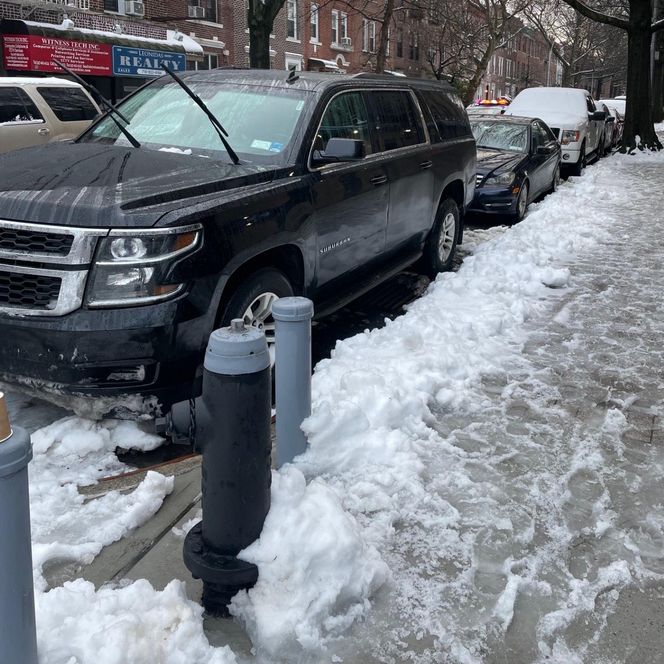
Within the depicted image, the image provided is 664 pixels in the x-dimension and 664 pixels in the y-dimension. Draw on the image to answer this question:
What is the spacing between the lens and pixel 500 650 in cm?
250

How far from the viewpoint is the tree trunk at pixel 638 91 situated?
22.0m

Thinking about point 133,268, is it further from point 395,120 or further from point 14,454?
point 395,120

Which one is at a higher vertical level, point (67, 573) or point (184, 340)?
point (184, 340)

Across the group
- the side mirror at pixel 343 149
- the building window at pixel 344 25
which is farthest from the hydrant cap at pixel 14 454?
the building window at pixel 344 25

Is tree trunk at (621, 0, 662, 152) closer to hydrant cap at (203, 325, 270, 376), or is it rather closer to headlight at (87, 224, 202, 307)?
headlight at (87, 224, 202, 307)

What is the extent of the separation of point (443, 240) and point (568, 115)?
10.8 m

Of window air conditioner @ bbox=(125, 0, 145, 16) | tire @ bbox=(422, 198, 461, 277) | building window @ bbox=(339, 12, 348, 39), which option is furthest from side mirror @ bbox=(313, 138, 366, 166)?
building window @ bbox=(339, 12, 348, 39)

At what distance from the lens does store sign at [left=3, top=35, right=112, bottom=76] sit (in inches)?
812

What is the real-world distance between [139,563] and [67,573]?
260mm

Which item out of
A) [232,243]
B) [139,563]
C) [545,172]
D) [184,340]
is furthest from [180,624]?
[545,172]

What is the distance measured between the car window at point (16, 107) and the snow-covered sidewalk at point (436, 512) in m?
9.08

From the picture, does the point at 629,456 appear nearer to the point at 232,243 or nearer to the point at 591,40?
the point at 232,243

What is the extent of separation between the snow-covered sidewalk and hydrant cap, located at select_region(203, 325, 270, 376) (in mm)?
597

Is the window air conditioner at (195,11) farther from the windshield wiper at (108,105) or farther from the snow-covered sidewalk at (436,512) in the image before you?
the snow-covered sidewalk at (436,512)
